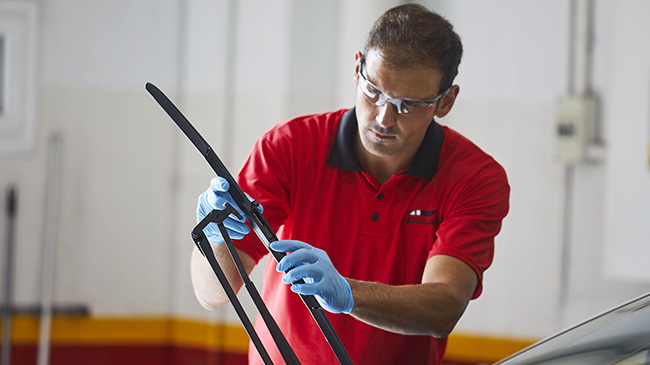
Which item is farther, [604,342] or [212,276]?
[212,276]

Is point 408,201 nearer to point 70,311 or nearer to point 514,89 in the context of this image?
point 514,89

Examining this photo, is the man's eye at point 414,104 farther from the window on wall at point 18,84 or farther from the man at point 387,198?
the window on wall at point 18,84

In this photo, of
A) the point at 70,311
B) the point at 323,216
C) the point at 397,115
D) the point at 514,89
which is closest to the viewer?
the point at 397,115

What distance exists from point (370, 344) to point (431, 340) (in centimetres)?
16

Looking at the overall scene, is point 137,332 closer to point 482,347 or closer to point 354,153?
point 482,347

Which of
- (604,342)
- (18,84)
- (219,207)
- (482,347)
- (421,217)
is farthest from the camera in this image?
(18,84)

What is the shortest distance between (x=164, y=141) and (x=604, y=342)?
269 cm

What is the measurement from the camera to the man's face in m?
1.56

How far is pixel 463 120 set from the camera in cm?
319

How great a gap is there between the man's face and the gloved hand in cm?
34

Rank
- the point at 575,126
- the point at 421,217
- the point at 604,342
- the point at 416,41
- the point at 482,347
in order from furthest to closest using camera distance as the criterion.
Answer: the point at 482,347 < the point at 575,126 < the point at 421,217 < the point at 416,41 < the point at 604,342

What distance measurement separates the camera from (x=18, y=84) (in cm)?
351

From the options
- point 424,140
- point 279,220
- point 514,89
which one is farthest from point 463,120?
point 279,220

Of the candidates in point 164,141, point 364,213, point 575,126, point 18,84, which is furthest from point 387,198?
point 18,84
